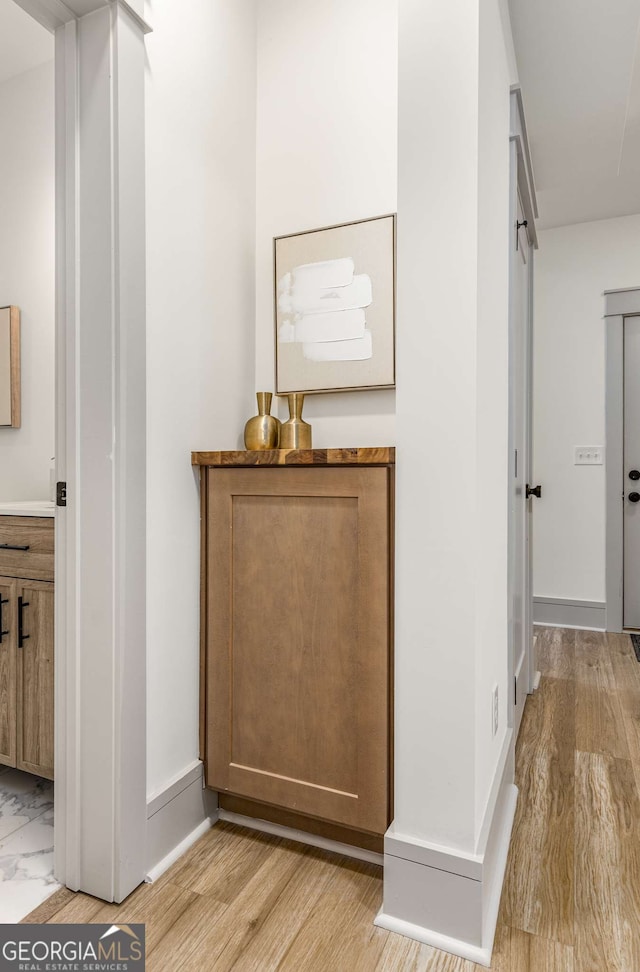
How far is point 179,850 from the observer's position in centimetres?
145

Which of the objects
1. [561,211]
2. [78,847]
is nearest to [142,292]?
[78,847]

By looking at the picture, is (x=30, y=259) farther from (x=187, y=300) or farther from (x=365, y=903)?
(x=365, y=903)

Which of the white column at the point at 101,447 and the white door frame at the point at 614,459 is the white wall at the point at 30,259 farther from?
the white door frame at the point at 614,459

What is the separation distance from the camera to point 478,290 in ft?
3.91

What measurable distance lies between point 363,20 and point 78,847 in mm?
2276

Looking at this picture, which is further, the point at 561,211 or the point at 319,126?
the point at 561,211

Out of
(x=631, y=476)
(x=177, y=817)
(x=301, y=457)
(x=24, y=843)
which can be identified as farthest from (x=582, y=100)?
(x=24, y=843)

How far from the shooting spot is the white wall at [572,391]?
3.64 metres

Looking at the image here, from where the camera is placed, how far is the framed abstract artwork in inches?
65.6

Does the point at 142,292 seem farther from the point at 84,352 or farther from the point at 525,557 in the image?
the point at 525,557

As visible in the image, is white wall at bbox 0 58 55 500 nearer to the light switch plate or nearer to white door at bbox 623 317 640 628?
the light switch plate

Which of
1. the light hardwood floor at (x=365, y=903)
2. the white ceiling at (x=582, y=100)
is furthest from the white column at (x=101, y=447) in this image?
the white ceiling at (x=582, y=100)

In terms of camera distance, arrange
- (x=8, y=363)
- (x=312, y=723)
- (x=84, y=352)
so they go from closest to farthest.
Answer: (x=84, y=352), (x=312, y=723), (x=8, y=363)

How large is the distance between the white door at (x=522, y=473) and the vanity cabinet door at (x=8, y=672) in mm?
1501
